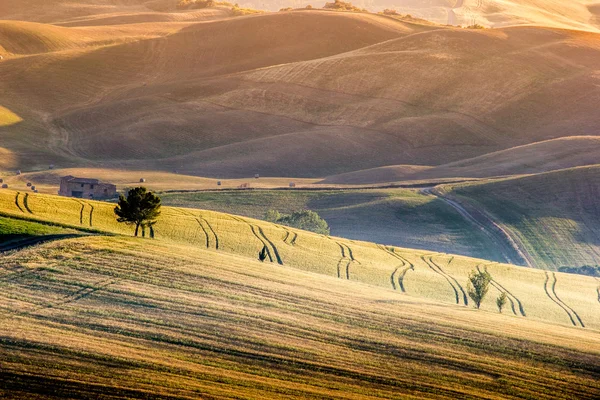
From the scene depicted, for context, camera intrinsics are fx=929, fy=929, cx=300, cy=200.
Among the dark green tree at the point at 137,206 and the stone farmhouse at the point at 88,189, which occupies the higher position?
the stone farmhouse at the point at 88,189

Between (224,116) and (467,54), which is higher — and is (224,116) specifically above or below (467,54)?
below

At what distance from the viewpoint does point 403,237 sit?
83562 mm

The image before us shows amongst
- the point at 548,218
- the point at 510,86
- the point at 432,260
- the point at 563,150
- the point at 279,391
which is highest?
the point at 510,86

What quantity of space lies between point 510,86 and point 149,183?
78.4m

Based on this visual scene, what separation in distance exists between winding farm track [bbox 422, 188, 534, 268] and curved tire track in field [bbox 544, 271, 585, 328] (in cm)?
1475

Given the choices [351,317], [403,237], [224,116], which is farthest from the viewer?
[224,116]

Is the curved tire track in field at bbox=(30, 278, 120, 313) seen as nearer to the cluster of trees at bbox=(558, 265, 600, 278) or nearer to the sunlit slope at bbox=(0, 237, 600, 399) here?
the sunlit slope at bbox=(0, 237, 600, 399)

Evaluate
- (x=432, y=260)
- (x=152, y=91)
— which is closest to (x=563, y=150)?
(x=432, y=260)

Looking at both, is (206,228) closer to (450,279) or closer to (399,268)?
(399,268)

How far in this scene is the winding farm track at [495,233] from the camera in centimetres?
7925

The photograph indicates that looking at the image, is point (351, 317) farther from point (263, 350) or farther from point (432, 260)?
point (432, 260)

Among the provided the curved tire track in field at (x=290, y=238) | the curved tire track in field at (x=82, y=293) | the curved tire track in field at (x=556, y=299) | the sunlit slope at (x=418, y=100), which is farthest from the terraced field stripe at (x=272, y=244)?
the sunlit slope at (x=418, y=100)

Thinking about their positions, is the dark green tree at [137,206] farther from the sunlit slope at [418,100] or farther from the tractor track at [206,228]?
the sunlit slope at [418,100]

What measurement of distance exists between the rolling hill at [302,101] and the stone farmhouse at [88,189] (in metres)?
22.9
